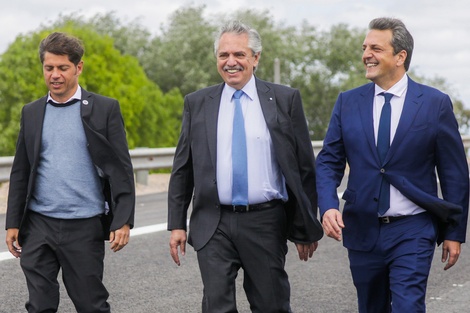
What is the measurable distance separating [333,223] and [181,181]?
855mm

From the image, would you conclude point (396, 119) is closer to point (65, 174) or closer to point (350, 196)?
point (350, 196)

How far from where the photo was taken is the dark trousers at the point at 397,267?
504 centimetres

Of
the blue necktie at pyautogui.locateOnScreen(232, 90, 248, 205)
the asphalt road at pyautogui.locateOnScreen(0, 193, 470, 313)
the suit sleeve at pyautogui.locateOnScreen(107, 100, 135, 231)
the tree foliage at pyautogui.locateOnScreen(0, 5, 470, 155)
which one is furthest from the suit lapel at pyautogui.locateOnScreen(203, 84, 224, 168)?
the tree foliage at pyautogui.locateOnScreen(0, 5, 470, 155)

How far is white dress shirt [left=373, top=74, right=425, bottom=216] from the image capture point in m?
5.21

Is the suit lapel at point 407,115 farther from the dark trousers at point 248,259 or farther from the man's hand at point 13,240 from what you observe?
the man's hand at point 13,240

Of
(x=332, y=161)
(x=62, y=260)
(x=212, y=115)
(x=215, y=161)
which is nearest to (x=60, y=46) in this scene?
(x=212, y=115)

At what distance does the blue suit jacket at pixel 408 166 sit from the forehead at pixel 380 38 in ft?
0.81

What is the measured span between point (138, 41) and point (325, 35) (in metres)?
12.0

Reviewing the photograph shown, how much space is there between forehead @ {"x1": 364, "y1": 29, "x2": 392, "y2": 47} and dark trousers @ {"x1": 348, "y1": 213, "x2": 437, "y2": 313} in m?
0.89

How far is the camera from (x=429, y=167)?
5301mm

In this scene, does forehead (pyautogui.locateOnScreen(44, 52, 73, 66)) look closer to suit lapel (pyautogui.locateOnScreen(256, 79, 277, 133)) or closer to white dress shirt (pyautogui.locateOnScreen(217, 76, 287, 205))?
white dress shirt (pyautogui.locateOnScreen(217, 76, 287, 205))

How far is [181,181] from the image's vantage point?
17.8 feet

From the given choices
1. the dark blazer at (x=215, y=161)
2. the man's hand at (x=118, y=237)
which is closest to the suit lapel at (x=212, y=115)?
the dark blazer at (x=215, y=161)

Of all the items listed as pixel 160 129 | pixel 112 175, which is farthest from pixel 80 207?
Answer: pixel 160 129
